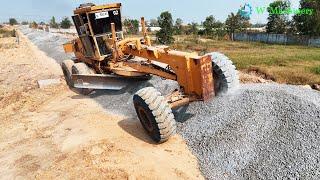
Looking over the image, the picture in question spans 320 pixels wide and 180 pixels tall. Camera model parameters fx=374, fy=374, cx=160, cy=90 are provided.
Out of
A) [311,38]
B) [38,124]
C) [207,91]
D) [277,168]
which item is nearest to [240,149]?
[277,168]

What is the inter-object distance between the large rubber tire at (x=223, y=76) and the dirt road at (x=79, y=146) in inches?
65.3

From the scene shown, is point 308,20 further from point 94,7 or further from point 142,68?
point 142,68

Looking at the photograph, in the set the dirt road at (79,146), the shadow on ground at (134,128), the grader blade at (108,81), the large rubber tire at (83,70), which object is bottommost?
the dirt road at (79,146)

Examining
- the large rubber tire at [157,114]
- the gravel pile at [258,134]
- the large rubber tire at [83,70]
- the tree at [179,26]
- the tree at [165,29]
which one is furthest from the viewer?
the tree at [179,26]

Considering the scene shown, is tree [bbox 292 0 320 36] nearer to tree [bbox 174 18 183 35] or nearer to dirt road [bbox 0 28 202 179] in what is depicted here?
tree [bbox 174 18 183 35]

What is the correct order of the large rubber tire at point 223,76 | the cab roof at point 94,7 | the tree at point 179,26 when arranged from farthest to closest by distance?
the tree at point 179,26 < the cab roof at point 94,7 < the large rubber tire at point 223,76

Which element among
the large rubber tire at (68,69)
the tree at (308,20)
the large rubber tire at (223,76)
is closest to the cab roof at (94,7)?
the large rubber tire at (68,69)

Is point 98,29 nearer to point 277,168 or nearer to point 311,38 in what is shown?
point 277,168

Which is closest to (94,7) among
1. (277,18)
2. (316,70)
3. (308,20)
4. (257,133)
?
(257,133)

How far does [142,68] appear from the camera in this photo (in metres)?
10.7

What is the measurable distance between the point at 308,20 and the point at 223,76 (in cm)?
4022

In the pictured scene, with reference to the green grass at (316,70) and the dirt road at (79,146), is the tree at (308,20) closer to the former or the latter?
the green grass at (316,70)

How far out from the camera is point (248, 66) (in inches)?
688

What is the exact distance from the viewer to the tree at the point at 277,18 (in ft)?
169
